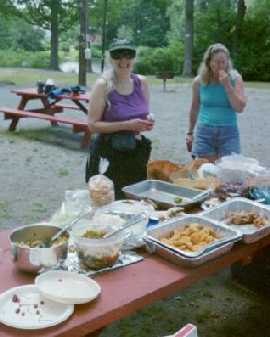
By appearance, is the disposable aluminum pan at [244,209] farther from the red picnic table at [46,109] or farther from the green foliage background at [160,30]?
the green foliage background at [160,30]

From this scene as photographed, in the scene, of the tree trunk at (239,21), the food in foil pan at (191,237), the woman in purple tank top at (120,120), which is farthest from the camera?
the tree trunk at (239,21)

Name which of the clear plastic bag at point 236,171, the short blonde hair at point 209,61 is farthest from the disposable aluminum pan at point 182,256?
the short blonde hair at point 209,61

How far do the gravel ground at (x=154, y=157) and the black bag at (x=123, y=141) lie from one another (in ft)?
3.02

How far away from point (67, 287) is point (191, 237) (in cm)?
61

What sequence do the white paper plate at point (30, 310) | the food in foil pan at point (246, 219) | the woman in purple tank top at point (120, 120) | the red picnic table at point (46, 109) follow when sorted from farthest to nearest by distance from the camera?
the red picnic table at point (46, 109)
the woman in purple tank top at point (120, 120)
the food in foil pan at point (246, 219)
the white paper plate at point (30, 310)

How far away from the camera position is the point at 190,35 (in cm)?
1983

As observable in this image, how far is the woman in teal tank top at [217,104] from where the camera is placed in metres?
3.36

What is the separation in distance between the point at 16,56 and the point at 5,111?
1926cm

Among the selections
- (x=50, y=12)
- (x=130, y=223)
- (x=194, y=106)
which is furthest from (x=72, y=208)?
(x=50, y=12)

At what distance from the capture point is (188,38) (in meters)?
19.9

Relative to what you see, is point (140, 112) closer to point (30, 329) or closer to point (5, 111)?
point (30, 329)

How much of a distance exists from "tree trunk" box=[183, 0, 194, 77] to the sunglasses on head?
57.0ft

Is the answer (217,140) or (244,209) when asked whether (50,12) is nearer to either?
(217,140)

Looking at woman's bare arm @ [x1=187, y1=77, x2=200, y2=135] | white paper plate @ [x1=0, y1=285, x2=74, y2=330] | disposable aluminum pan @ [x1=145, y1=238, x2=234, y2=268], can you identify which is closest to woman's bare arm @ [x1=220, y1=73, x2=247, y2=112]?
woman's bare arm @ [x1=187, y1=77, x2=200, y2=135]
